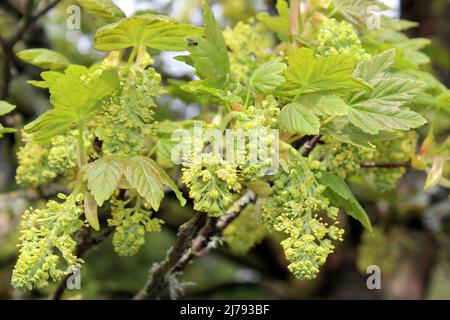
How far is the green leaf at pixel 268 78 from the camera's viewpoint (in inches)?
43.4

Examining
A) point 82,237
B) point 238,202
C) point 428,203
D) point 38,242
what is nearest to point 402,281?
point 428,203

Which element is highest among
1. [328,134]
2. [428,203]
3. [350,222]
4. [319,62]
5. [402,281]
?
[319,62]

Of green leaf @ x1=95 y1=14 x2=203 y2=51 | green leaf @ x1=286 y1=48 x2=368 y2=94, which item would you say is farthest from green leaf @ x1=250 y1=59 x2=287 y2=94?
green leaf @ x1=95 y1=14 x2=203 y2=51

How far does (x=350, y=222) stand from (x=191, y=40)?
2223mm

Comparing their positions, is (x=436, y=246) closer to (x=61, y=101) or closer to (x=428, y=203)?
(x=428, y=203)

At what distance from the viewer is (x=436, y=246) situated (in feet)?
12.3

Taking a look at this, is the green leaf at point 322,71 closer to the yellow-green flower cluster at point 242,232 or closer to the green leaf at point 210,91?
the green leaf at point 210,91

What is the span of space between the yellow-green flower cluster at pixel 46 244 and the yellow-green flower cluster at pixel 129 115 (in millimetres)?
125

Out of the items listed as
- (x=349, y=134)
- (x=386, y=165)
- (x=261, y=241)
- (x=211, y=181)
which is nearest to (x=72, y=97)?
(x=211, y=181)

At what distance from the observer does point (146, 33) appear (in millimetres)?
1138

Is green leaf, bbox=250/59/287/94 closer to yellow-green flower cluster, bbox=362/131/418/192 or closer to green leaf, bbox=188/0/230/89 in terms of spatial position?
green leaf, bbox=188/0/230/89

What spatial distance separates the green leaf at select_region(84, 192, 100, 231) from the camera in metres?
1.13

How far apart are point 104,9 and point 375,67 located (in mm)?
545

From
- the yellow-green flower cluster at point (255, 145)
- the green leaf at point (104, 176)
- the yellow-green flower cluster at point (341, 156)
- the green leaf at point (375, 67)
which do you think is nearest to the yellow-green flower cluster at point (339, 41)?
the green leaf at point (375, 67)
